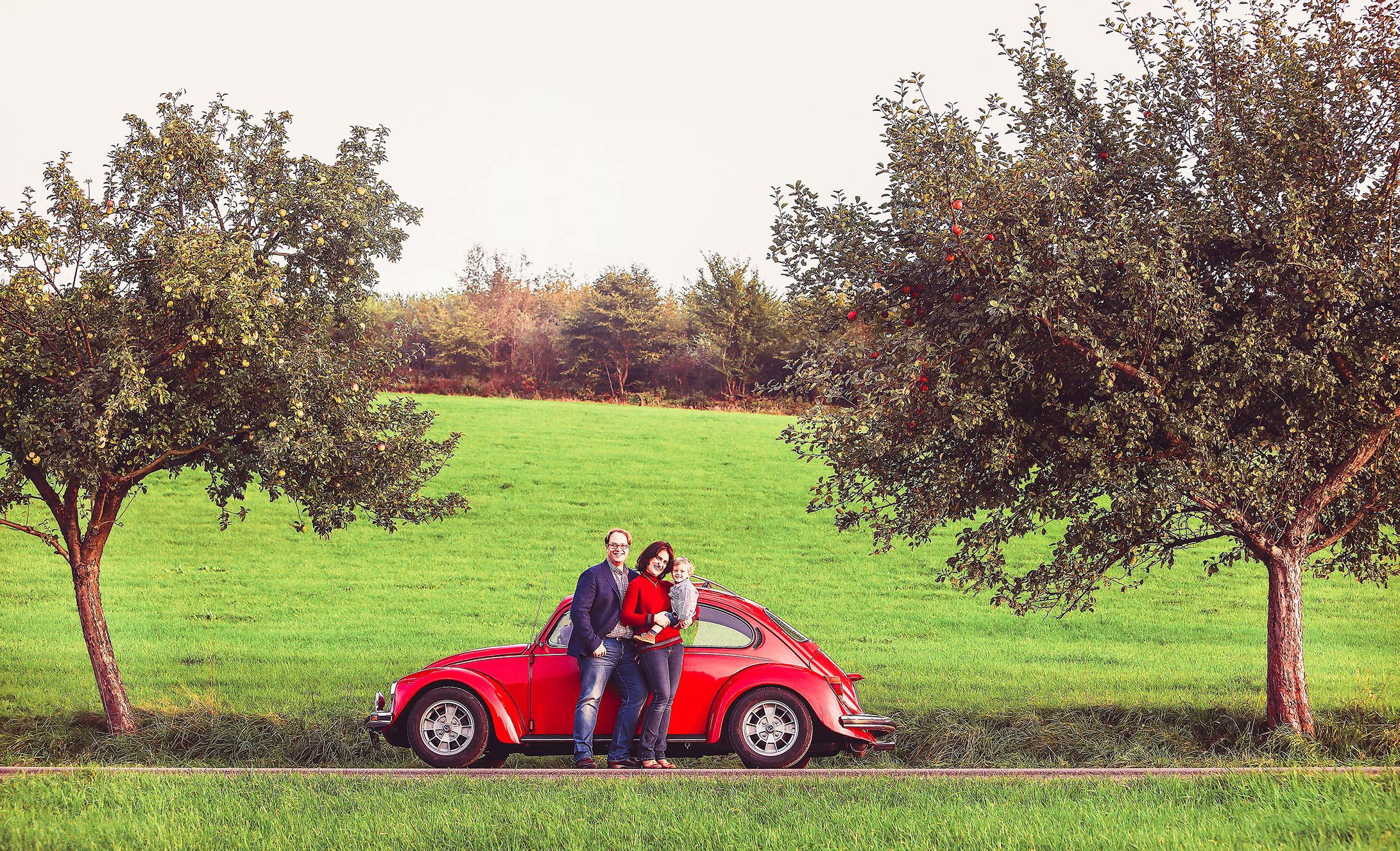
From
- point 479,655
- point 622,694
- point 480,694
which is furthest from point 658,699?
point 479,655

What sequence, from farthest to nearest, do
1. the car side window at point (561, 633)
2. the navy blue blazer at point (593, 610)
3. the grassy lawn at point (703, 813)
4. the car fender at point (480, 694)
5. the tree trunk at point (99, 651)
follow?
the tree trunk at point (99, 651)
the car side window at point (561, 633)
the car fender at point (480, 694)
the navy blue blazer at point (593, 610)
the grassy lawn at point (703, 813)

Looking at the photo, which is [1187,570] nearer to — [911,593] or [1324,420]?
[911,593]

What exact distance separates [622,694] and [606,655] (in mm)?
406

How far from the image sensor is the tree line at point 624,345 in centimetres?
5381

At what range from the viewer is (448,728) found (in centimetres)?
907

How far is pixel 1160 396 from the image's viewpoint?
9484 millimetres

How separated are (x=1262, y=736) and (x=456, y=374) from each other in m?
50.7

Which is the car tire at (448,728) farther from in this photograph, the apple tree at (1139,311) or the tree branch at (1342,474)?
the tree branch at (1342,474)

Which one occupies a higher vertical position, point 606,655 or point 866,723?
point 606,655

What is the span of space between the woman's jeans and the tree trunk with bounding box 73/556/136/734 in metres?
6.81

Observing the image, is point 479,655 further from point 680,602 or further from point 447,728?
point 680,602

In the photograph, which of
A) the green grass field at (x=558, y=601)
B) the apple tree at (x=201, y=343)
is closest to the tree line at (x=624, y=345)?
the green grass field at (x=558, y=601)

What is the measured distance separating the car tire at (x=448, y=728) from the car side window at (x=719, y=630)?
2.03 m

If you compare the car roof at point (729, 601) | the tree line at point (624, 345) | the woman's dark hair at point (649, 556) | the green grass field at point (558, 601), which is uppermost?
the tree line at point (624, 345)
